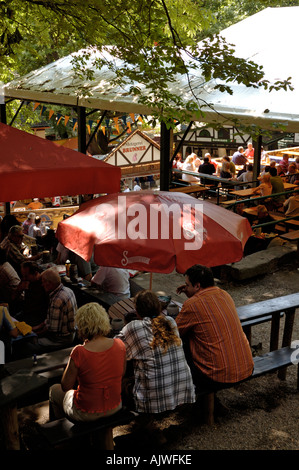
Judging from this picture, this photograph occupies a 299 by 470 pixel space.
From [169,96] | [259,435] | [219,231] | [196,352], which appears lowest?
[259,435]

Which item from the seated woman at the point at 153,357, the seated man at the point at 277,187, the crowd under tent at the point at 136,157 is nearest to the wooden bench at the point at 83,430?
the seated woman at the point at 153,357

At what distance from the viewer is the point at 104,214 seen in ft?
17.1

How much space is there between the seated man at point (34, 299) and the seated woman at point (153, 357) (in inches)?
76.3

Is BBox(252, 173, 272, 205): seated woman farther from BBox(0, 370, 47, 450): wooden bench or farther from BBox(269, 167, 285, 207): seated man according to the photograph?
BBox(0, 370, 47, 450): wooden bench

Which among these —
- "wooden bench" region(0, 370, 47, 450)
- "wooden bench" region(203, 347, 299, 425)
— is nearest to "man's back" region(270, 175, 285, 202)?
"wooden bench" region(203, 347, 299, 425)

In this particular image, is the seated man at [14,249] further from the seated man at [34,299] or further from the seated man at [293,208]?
the seated man at [293,208]

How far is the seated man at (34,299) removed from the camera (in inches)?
217

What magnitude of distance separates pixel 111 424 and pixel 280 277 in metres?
5.55

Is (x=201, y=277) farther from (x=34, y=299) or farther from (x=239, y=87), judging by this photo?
(x=239, y=87)

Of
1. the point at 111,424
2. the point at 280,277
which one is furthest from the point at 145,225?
the point at 280,277

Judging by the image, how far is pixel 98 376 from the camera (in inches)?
141

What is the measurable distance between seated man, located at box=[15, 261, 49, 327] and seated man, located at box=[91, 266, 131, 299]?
0.94 metres

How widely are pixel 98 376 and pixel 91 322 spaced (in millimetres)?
378

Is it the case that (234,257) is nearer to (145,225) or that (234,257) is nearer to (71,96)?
(145,225)
